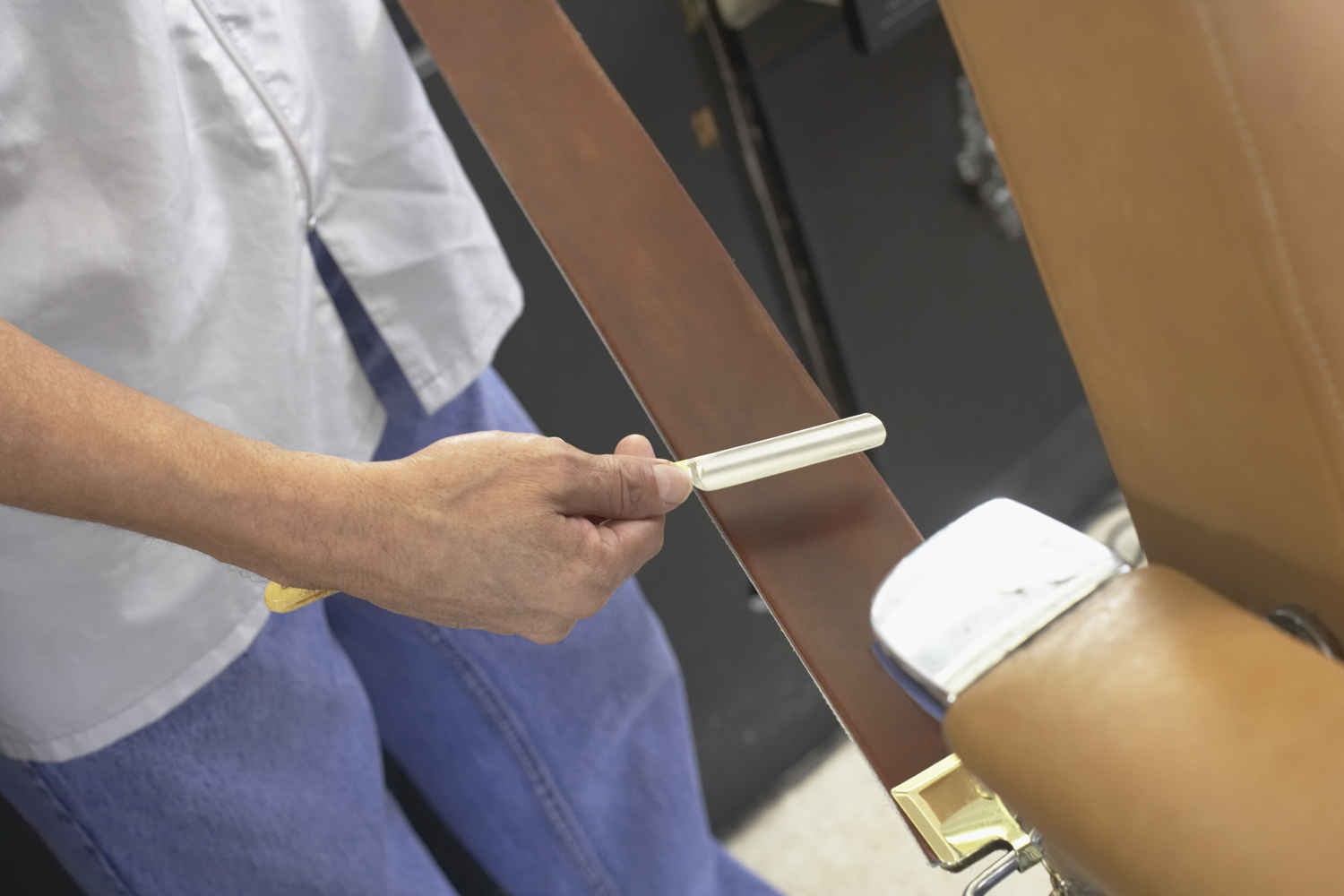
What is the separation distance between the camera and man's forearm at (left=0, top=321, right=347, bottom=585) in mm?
363

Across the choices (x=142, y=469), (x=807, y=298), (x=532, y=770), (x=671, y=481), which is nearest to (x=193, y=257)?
(x=142, y=469)

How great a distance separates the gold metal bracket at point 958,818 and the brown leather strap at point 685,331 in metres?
0.01

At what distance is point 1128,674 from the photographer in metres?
0.26

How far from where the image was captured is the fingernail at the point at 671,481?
417 mm

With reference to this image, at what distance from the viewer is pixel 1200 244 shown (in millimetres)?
272

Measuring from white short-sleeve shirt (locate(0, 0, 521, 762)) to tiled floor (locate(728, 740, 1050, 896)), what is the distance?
2.27ft

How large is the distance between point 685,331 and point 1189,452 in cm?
22

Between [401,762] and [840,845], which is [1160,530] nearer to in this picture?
[401,762]

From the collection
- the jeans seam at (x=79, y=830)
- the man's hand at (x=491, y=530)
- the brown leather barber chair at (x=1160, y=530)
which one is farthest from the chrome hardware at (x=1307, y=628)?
the jeans seam at (x=79, y=830)

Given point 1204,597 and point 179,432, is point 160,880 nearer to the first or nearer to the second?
point 179,432

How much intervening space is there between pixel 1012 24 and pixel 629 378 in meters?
0.21

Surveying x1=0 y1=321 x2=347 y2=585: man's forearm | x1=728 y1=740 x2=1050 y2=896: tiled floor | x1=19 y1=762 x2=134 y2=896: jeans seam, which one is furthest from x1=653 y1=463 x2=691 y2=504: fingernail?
x1=728 y1=740 x2=1050 y2=896: tiled floor

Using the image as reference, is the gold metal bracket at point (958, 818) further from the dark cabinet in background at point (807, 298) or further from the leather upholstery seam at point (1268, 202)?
the dark cabinet in background at point (807, 298)

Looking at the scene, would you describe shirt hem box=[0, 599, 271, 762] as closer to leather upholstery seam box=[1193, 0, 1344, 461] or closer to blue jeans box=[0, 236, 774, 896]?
blue jeans box=[0, 236, 774, 896]
